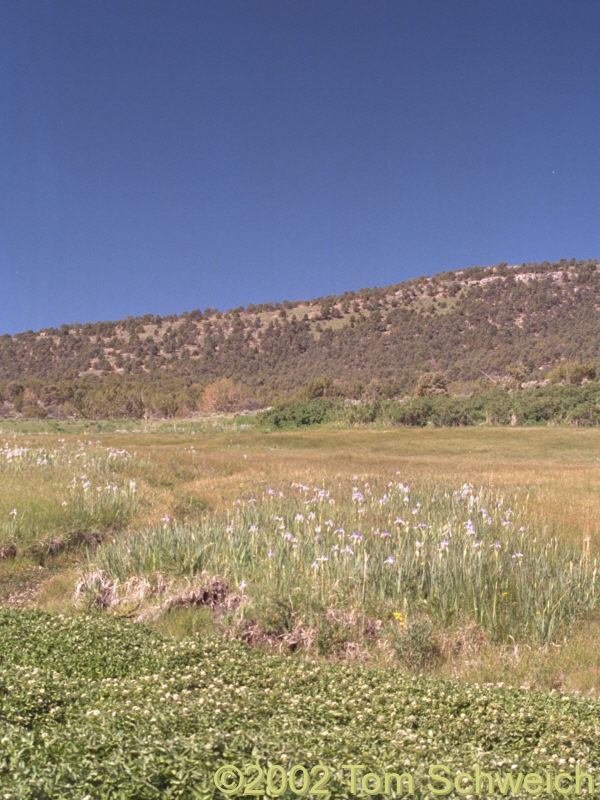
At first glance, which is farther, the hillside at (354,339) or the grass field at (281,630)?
the hillside at (354,339)

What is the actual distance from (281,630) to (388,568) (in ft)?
5.58

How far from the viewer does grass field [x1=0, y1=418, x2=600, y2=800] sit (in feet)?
9.25

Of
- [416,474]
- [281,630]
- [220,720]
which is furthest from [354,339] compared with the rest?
[220,720]

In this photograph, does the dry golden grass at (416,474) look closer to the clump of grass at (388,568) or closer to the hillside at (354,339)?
the clump of grass at (388,568)

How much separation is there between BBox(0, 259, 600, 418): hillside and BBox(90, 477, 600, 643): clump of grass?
62.9m

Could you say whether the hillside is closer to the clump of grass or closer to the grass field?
the grass field

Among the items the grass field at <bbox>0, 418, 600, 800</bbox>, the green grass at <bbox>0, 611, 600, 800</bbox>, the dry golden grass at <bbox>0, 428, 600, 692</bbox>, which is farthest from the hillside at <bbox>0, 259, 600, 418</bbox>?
the green grass at <bbox>0, 611, 600, 800</bbox>

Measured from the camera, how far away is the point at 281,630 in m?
6.62

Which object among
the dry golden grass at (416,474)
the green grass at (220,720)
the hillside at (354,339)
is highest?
the hillside at (354,339)

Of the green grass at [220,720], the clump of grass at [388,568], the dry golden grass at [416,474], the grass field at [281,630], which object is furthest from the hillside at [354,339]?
the green grass at [220,720]

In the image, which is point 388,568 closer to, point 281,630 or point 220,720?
point 281,630

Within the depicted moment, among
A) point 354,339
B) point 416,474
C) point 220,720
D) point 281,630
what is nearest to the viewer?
point 220,720

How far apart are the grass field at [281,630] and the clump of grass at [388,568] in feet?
0.11

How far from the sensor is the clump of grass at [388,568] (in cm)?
687
